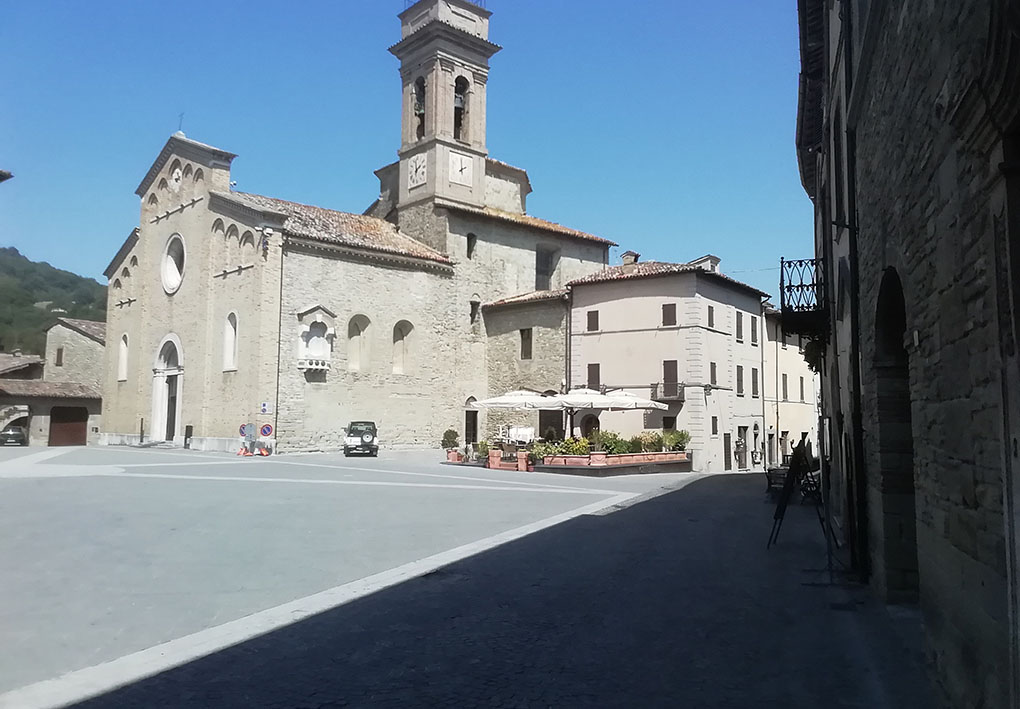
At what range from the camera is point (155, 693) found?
14.8 feet

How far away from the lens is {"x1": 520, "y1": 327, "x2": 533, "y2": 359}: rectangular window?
3566 centimetres

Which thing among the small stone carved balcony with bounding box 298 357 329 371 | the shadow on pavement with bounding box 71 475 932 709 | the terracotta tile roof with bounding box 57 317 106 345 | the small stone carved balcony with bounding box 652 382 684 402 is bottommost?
the shadow on pavement with bounding box 71 475 932 709

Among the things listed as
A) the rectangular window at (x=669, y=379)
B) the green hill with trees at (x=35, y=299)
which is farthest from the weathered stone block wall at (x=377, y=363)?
the green hill with trees at (x=35, y=299)

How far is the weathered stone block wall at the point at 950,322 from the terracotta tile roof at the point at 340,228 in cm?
2870

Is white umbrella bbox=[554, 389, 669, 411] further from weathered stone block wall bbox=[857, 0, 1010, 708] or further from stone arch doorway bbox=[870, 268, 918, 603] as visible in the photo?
weathered stone block wall bbox=[857, 0, 1010, 708]

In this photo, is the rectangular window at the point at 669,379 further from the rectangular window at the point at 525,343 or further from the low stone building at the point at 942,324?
the low stone building at the point at 942,324

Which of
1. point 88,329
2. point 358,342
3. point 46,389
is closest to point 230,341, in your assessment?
point 358,342

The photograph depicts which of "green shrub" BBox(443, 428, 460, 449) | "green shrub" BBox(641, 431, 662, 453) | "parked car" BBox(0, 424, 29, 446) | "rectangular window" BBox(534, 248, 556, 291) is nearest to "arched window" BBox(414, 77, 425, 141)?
"rectangular window" BBox(534, 248, 556, 291)

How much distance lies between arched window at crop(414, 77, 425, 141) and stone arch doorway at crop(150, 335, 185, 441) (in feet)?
51.4

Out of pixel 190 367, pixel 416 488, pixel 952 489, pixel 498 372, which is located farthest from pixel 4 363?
pixel 952 489

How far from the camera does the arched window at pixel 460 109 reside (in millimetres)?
38156

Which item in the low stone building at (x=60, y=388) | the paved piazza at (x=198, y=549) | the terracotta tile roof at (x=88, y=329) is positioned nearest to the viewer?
the paved piazza at (x=198, y=549)

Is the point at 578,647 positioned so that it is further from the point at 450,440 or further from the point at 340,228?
the point at 340,228

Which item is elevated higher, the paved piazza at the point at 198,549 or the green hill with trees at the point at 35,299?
the green hill with trees at the point at 35,299
